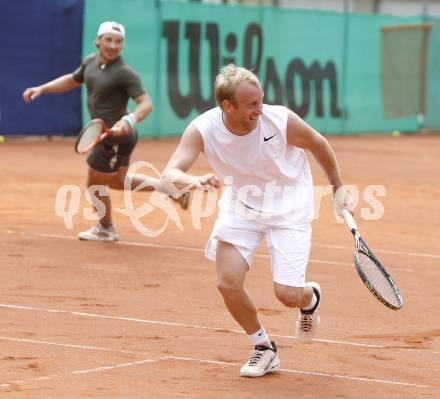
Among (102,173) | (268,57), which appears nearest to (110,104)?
(102,173)

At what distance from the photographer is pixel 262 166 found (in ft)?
22.7

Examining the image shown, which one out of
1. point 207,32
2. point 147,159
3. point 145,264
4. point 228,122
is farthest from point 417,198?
point 228,122

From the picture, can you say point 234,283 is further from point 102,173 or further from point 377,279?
point 102,173

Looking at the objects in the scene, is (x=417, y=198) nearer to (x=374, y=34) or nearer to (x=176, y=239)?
(x=176, y=239)

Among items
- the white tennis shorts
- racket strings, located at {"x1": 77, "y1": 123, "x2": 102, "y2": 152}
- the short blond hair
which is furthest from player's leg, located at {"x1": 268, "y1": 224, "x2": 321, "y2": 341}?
racket strings, located at {"x1": 77, "y1": 123, "x2": 102, "y2": 152}

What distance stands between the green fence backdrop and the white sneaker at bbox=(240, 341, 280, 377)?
15523 mm

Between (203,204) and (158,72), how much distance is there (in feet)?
29.7

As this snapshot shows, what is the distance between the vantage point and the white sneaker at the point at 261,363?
6953mm

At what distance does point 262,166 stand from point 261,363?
42.5 inches

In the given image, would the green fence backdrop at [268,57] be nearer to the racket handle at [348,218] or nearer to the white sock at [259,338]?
the racket handle at [348,218]

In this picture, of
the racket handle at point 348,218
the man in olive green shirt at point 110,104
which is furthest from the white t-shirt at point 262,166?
the man in olive green shirt at point 110,104

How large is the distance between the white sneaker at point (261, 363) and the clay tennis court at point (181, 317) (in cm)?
6

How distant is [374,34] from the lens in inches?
1105

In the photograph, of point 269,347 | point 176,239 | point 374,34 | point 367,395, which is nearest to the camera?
point 367,395
